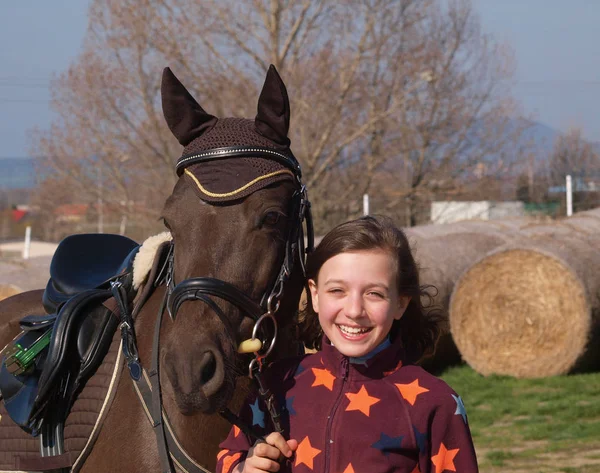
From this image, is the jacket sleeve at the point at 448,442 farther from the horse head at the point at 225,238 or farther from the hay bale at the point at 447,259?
the hay bale at the point at 447,259

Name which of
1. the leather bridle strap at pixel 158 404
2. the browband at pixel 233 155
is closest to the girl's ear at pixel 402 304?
A: the browband at pixel 233 155

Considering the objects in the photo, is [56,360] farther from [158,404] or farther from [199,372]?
[199,372]

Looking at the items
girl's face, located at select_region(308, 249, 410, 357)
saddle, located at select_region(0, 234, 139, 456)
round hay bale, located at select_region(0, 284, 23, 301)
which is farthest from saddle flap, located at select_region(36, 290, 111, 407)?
round hay bale, located at select_region(0, 284, 23, 301)

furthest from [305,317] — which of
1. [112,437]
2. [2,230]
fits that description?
[2,230]

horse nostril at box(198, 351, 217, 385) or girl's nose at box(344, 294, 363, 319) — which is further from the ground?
girl's nose at box(344, 294, 363, 319)

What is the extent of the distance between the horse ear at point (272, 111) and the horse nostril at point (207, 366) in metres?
0.78

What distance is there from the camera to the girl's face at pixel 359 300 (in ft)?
7.40

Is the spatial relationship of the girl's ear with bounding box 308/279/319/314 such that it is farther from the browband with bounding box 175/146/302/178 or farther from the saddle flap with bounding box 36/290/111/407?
the saddle flap with bounding box 36/290/111/407

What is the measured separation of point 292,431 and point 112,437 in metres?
0.81

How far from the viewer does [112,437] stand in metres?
2.79

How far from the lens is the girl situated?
215 cm

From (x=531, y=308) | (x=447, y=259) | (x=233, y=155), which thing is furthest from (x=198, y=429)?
(x=447, y=259)

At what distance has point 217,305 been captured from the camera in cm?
232

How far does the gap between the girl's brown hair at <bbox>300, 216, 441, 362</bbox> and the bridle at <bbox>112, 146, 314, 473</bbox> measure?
0.15 metres
